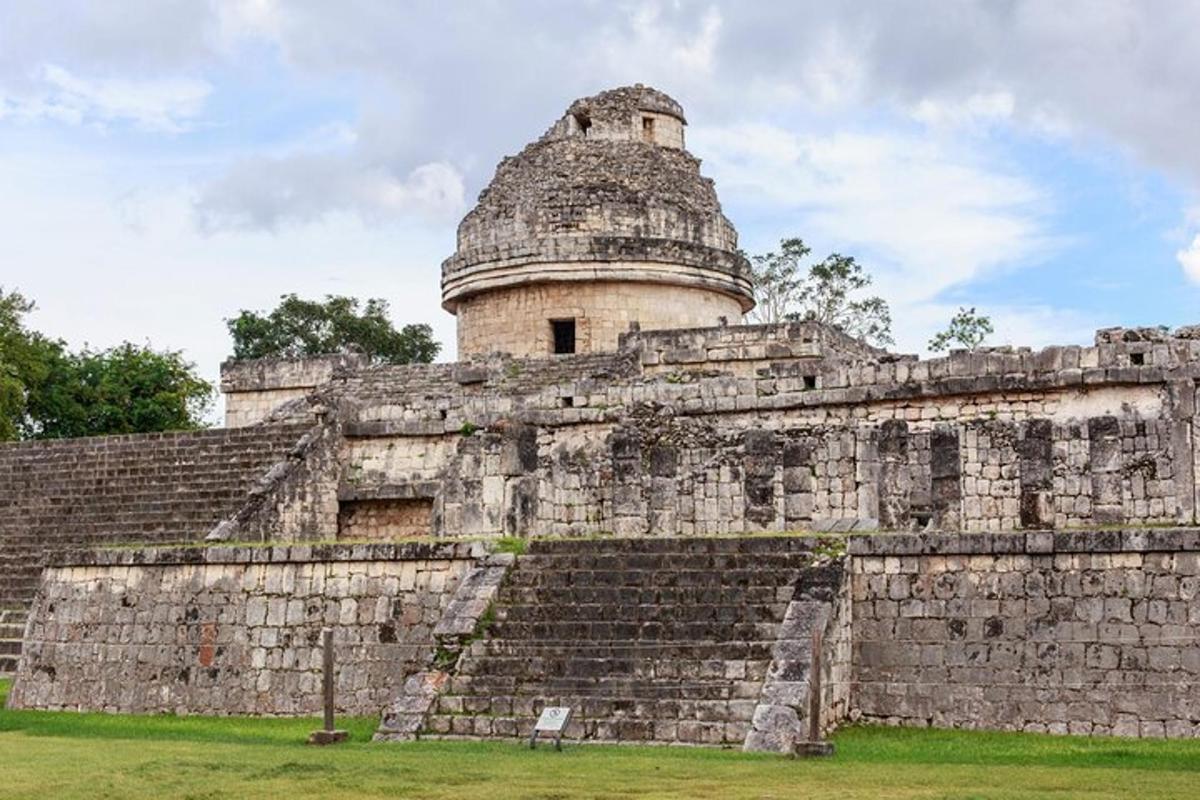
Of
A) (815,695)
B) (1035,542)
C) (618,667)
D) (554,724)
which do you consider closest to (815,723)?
(815,695)

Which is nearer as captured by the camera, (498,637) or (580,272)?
(498,637)

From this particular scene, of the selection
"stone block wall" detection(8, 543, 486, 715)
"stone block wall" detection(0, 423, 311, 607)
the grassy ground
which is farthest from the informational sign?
"stone block wall" detection(0, 423, 311, 607)

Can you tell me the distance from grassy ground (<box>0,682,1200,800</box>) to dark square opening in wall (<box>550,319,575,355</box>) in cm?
1486

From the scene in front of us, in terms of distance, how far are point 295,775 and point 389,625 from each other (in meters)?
5.20

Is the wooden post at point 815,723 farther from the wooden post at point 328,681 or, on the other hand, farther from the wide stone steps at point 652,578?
the wooden post at point 328,681

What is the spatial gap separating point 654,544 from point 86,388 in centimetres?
2474

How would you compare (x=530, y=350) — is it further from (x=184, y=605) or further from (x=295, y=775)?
(x=295, y=775)

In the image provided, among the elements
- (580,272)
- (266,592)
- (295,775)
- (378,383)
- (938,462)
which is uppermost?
(580,272)

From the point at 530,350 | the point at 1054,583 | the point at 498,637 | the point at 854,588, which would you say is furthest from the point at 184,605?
the point at 530,350

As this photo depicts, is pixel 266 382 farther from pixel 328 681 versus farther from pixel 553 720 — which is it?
pixel 553 720

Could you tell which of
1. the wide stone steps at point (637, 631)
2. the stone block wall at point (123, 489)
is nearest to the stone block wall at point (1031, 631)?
the wide stone steps at point (637, 631)

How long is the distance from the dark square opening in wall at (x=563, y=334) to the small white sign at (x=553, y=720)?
52.6 ft

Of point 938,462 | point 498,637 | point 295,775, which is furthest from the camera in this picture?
point 938,462

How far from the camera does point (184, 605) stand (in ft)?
58.1
